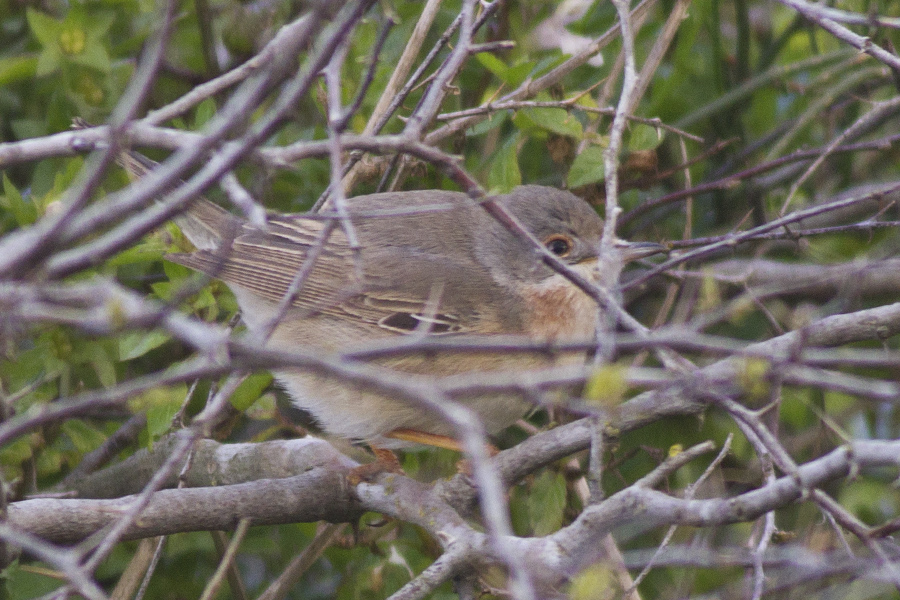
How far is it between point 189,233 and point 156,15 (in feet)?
3.43

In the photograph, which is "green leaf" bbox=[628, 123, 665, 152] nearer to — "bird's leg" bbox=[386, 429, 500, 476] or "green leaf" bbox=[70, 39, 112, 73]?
"bird's leg" bbox=[386, 429, 500, 476]

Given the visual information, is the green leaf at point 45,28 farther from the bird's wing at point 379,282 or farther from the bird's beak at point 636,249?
the bird's beak at point 636,249

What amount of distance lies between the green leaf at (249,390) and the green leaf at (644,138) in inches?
70.7

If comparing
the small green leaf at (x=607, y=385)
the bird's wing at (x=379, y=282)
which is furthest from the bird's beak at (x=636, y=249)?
the small green leaf at (x=607, y=385)

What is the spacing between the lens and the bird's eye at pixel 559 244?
4.05m

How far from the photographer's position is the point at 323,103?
399 centimetres

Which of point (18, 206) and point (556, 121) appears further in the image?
point (556, 121)

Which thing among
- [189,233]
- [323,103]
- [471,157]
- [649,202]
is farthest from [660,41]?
[189,233]

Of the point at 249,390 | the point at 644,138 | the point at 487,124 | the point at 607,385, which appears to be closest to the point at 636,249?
the point at 644,138

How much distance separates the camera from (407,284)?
12.6 ft

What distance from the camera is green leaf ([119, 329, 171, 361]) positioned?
3445mm

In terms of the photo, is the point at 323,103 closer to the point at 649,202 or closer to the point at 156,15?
the point at 156,15

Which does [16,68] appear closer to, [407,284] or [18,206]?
[18,206]

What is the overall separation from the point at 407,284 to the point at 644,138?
1.19 metres
